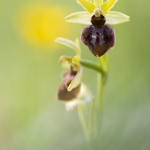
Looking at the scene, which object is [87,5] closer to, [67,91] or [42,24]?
[67,91]

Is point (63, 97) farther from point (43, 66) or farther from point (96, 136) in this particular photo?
point (43, 66)

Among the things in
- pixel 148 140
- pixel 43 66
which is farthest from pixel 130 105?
pixel 43 66

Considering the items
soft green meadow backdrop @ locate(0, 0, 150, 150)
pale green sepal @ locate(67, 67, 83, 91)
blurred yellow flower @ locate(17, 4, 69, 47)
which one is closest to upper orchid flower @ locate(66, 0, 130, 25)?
pale green sepal @ locate(67, 67, 83, 91)

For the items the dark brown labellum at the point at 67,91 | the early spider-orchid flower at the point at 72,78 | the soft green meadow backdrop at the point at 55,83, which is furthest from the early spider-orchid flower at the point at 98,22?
the soft green meadow backdrop at the point at 55,83

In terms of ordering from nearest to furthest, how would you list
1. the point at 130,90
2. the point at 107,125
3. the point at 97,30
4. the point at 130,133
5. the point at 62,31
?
the point at 97,30, the point at 130,133, the point at 107,125, the point at 130,90, the point at 62,31

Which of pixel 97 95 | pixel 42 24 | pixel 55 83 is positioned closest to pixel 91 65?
pixel 97 95
